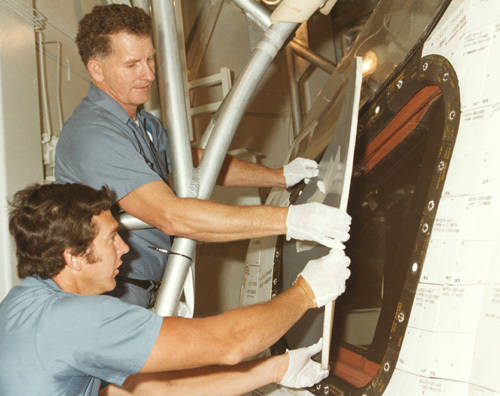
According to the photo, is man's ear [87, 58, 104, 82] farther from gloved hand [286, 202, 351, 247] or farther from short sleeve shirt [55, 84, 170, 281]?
gloved hand [286, 202, 351, 247]

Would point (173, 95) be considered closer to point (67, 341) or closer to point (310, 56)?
point (67, 341)

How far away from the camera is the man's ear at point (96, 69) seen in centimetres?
208

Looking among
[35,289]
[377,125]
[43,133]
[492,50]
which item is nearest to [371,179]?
[377,125]

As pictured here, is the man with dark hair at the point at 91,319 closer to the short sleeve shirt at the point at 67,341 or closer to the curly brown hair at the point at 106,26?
the short sleeve shirt at the point at 67,341

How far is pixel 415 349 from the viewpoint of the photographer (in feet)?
4.08

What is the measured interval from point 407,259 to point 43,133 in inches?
79.1

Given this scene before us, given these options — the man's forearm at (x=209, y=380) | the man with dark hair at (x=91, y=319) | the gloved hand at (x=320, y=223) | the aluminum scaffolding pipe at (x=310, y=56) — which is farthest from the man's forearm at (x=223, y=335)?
the aluminum scaffolding pipe at (x=310, y=56)

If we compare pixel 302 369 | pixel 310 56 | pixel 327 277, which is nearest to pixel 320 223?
pixel 327 277

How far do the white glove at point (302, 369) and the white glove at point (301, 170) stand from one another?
28.2 inches

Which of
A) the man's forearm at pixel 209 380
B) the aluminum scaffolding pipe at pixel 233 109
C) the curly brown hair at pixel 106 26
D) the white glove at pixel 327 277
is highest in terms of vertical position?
the curly brown hair at pixel 106 26

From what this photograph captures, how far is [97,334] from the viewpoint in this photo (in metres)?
1.38

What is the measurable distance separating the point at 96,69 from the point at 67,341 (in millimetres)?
1166

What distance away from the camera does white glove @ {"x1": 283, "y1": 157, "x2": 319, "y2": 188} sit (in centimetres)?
213

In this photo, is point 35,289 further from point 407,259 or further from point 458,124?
point 458,124
